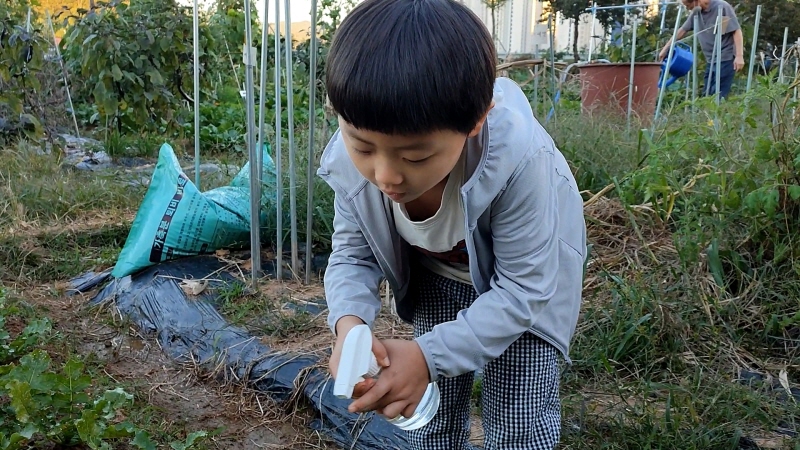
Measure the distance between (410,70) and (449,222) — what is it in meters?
0.36

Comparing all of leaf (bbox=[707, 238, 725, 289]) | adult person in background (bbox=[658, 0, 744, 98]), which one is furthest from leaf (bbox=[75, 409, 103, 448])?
adult person in background (bbox=[658, 0, 744, 98])

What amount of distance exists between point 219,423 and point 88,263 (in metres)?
1.52

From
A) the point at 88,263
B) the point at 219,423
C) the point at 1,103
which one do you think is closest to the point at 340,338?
the point at 219,423

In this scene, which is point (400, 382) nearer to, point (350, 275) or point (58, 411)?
point (350, 275)

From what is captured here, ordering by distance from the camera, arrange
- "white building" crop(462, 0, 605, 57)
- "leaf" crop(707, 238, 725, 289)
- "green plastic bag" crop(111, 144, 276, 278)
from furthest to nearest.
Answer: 1. "white building" crop(462, 0, 605, 57)
2. "green plastic bag" crop(111, 144, 276, 278)
3. "leaf" crop(707, 238, 725, 289)

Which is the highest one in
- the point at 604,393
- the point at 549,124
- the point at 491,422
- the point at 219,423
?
the point at 549,124

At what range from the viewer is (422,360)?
1.08 m

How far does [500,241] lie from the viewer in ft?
3.74

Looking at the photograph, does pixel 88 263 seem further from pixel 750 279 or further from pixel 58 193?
pixel 750 279

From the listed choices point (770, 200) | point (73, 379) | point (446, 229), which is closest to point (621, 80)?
point (770, 200)

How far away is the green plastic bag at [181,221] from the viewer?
2814mm

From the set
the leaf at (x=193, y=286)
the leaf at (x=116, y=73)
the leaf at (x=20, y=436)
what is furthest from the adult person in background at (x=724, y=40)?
the leaf at (x=20, y=436)

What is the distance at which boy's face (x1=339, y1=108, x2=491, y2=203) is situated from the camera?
0.96m

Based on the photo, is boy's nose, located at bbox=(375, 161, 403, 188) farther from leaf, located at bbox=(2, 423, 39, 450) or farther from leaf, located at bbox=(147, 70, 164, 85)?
leaf, located at bbox=(147, 70, 164, 85)
